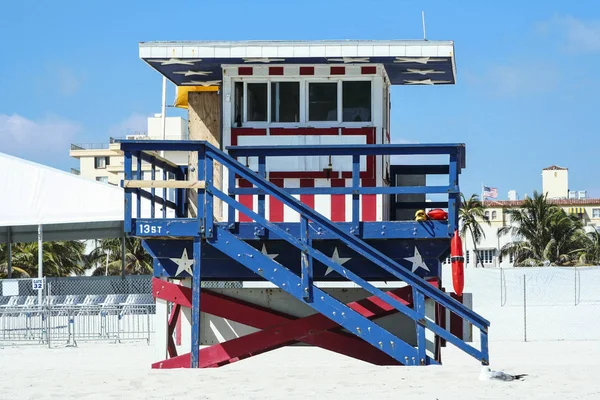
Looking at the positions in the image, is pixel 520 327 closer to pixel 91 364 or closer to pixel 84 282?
pixel 91 364

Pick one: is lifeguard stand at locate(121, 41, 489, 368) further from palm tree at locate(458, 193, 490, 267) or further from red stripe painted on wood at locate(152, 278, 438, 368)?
palm tree at locate(458, 193, 490, 267)

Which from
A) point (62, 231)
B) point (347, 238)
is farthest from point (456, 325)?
point (62, 231)

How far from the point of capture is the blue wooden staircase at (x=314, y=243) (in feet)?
41.8

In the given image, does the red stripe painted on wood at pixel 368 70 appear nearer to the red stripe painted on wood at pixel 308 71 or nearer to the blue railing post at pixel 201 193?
the red stripe painted on wood at pixel 308 71

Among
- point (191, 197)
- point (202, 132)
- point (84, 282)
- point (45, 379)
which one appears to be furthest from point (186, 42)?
point (84, 282)

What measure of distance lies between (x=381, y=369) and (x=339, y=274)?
1.40 m

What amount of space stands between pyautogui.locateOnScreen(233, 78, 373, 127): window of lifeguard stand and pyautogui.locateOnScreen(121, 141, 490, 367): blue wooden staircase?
152 cm

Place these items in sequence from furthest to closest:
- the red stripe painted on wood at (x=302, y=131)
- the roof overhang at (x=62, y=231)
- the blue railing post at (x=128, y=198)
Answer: the roof overhang at (x=62, y=231) < the red stripe painted on wood at (x=302, y=131) < the blue railing post at (x=128, y=198)

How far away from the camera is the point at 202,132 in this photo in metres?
15.9

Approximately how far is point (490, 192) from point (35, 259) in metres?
49.1

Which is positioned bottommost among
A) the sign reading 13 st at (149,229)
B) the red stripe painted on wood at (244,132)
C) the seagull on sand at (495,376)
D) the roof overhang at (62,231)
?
the seagull on sand at (495,376)

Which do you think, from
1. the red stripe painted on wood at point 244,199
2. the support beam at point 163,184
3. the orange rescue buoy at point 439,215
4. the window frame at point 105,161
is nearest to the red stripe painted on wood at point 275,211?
the red stripe painted on wood at point 244,199

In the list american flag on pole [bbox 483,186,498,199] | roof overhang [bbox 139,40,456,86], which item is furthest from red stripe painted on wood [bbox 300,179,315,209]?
american flag on pole [bbox 483,186,498,199]

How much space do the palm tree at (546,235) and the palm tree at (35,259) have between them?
1208 inches
